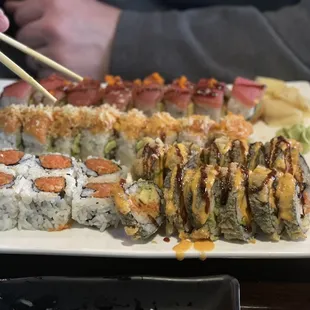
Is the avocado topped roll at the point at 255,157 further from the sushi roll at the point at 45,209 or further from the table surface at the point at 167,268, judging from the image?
the sushi roll at the point at 45,209

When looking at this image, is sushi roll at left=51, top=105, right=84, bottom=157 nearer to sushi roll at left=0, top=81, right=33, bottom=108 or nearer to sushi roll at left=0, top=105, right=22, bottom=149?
sushi roll at left=0, top=105, right=22, bottom=149

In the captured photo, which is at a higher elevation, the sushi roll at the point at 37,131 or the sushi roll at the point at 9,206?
the sushi roll at the point at 37,131

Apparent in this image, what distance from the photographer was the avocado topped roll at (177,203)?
2189 mm

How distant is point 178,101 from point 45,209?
1.08 metres

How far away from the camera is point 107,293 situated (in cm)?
196

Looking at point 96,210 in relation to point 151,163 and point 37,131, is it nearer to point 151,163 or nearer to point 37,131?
point 151,163

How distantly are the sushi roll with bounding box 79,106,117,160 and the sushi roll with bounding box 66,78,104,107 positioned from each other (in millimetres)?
224

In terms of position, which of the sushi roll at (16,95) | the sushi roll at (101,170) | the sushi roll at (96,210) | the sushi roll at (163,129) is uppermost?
the sushi roll at (163,129)

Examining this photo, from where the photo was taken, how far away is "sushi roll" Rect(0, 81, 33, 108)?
10.1 ft

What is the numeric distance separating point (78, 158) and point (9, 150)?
0.39 m

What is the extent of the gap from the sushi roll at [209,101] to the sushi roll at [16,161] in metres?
1.00

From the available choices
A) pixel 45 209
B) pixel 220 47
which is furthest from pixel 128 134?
pixel 220 47

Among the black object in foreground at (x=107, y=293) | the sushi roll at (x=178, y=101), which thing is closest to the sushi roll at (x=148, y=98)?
the sushi roll at (x=178, y=101)

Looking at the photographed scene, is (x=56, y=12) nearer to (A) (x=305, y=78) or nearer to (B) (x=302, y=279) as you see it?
(A) (x=305, y=78)
